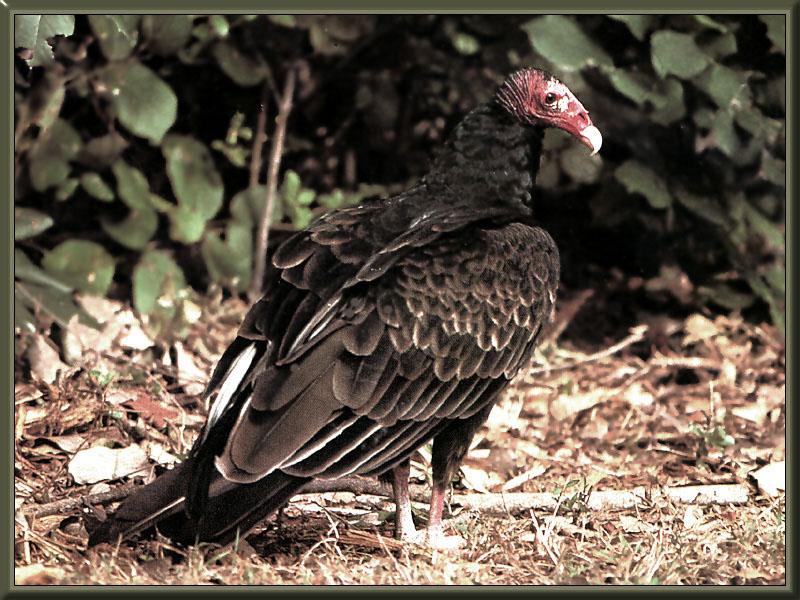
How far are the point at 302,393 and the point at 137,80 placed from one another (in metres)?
2.77

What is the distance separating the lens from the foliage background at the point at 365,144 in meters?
6.11

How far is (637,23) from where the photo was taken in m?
6.01

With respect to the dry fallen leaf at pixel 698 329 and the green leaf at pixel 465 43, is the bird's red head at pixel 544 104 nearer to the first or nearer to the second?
the green leaf at pixel 465 43

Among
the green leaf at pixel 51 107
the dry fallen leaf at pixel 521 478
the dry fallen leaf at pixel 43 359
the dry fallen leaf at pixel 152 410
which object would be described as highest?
the green leaf at pixel 51 107

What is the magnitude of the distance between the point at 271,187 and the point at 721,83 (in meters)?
2.55

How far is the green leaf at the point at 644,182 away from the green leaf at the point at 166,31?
7.81 ft

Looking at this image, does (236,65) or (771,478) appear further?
(236,65)

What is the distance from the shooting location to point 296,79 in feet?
24.1

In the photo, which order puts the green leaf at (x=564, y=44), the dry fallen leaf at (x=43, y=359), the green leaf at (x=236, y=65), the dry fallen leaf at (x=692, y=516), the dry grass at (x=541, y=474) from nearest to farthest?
the dry grass at (x=541, y=474)
the dry fallen leaf at (x=692, y=516)
the dry fallen leaf at (x=43, y=359)
the green leaf at (x=564, y=44)
the green leaf at (x=236, y=65)

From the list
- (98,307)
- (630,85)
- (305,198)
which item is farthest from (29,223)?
(630,85)

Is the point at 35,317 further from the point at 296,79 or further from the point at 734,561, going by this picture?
the point at 734,561

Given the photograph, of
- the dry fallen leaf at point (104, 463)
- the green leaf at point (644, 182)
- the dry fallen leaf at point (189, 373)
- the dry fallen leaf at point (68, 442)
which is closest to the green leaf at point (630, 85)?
the green leaf at point (644, 182)

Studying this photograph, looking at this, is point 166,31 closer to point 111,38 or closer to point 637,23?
point 111,38

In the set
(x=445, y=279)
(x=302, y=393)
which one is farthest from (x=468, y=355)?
(x=302, y=393)
